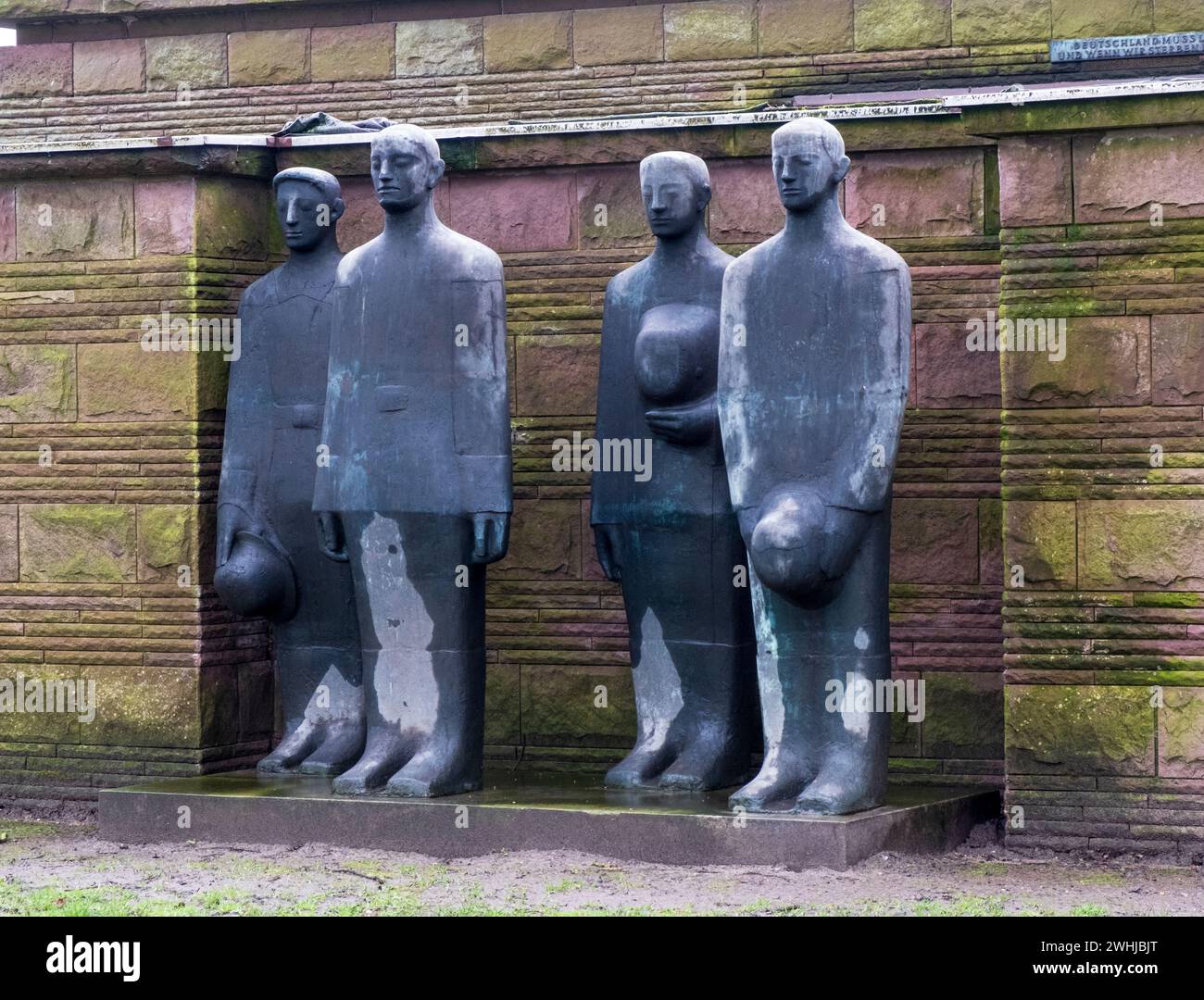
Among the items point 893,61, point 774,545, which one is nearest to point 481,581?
point 774,545

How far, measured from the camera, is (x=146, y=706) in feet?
38.2

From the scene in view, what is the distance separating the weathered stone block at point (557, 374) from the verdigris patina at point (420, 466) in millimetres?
1368

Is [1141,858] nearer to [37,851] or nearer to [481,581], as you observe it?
[481,581]

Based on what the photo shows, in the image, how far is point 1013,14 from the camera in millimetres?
13055

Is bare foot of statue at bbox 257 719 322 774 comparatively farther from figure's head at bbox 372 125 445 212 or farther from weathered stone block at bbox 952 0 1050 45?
weathered stone block at bbox 952 0 1050 45

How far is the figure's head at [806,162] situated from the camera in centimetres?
975

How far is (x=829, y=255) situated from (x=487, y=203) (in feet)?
8.76

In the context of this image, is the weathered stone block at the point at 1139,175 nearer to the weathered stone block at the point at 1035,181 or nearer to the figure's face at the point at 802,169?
the weathered stone block at the point at 1035,181

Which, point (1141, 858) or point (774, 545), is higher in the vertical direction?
point (774, 545)

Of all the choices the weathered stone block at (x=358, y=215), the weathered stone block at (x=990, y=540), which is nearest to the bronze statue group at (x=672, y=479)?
the weathered stone block at (x=358, y=215)

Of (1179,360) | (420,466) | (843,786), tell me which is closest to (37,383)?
(420,466)

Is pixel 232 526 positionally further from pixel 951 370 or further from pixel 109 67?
pixel 109 67

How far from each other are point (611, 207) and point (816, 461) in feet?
8.09

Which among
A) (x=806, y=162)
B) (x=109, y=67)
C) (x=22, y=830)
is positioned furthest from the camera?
(x=109, y=67)
